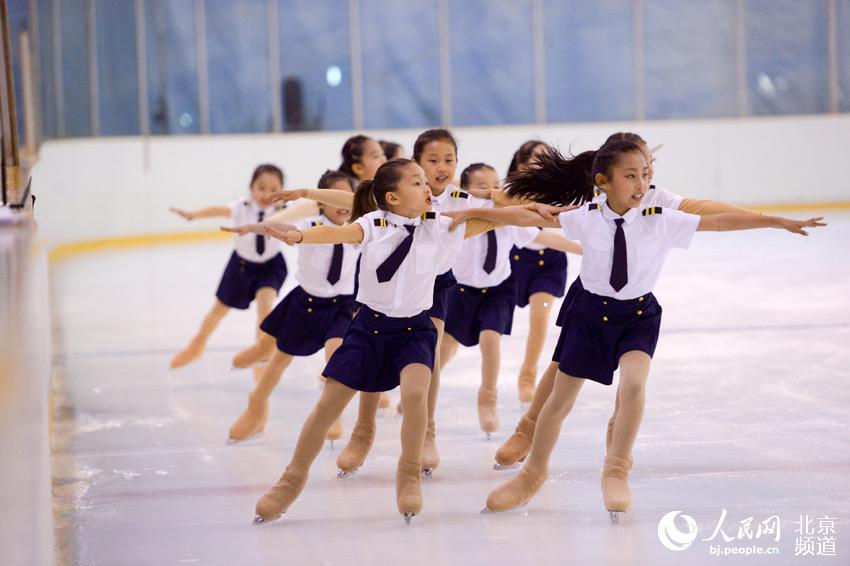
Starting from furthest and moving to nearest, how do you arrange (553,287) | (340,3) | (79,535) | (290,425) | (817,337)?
(340,3), (817,337), (553,287), (290,425), (79,535)

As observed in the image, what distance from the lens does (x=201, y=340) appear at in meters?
7.05

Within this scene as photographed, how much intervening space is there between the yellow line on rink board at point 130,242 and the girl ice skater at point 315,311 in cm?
823

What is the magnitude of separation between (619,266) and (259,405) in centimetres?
198

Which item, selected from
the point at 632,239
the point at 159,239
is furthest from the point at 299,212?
the point at 159,239

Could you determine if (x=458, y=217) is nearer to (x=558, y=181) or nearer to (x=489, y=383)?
(x=558, y=181)

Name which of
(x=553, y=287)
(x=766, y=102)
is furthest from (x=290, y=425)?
(x=766, y=102)

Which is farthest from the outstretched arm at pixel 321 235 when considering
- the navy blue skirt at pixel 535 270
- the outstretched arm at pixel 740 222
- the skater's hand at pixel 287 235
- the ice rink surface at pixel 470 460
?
the navy blue skirt at pixel 535 270

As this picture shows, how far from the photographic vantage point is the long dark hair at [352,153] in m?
5.46

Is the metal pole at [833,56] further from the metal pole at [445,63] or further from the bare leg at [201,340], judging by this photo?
the bare leg at [201,340]

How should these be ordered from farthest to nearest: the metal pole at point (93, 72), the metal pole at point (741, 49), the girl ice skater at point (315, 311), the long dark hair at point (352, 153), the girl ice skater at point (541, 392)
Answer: the metal pole at point (741, 49)
the metal pole at point (93, 72)
the long dark hair at point (352, 153)
the girl ice skater at point (315, 311)
the girl ice skater at point (541, 392)

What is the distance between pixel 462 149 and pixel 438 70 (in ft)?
5.98

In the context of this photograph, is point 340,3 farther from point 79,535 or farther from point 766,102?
point 79,535

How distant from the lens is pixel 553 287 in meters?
6.04

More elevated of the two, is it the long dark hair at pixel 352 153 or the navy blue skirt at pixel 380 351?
the long dark hair at pixel 352 153
